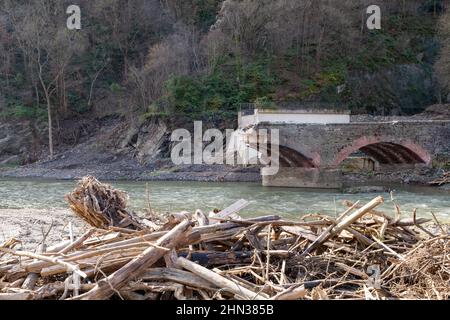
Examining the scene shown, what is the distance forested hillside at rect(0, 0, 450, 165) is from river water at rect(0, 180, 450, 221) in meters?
11.9

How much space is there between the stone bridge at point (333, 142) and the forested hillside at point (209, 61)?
9073mm

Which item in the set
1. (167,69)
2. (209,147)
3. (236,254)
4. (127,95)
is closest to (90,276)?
(236,254)

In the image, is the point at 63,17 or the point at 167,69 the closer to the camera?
the point at 167,69

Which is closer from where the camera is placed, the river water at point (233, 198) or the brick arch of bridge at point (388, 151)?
the river water at point (233, 198)

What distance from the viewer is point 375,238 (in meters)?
5.60

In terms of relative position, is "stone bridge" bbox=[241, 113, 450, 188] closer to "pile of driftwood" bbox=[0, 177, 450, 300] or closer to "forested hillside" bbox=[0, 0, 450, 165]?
"forested hillside" bbox=[0, 0, 450, 165]

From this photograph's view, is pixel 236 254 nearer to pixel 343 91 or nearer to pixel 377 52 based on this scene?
pixel 343 91

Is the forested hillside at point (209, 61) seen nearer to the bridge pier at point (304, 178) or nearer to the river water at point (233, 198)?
the bridge pier at point (304, 178)

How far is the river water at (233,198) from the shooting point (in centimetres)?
1691

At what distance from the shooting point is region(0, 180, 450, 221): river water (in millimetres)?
16906

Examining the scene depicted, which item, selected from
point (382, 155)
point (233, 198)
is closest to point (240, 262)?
point (233, 198)

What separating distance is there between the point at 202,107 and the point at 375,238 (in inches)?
1233

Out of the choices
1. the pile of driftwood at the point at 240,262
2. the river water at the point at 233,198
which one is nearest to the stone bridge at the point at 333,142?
the river water at the point at 233,198

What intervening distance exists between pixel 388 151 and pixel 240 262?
2640 centimetres
